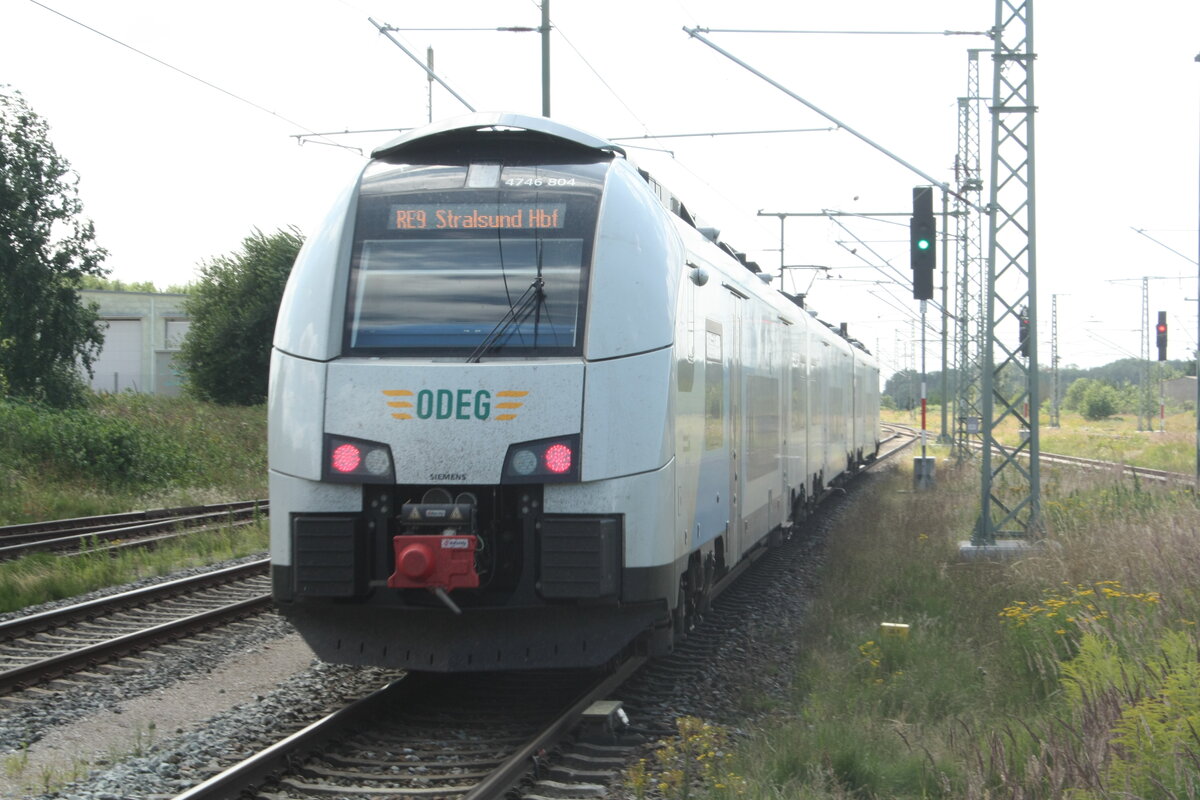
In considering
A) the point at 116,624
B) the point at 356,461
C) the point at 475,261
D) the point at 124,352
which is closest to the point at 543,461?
the point at 356,461

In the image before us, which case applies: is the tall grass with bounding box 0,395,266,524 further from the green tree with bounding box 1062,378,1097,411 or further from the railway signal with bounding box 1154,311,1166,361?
the green tree with bounding box 1062,378,1097,411

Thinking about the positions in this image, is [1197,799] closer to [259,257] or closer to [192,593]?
[192,593]

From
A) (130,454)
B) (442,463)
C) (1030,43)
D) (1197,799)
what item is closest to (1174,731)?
(1197,799)

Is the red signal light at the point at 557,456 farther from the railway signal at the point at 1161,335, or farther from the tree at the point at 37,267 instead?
the railway signal at the point at 1161,335

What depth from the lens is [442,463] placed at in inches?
264

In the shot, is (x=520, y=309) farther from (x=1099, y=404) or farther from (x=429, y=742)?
(x=1099, y=404)

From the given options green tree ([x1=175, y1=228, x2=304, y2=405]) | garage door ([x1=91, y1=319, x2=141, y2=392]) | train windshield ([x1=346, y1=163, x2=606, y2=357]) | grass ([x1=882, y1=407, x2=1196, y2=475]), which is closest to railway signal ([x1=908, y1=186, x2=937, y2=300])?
grass ([x1=882, y1=407, x2=1196, y2=475])

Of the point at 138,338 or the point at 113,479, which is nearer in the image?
the point at 113,479

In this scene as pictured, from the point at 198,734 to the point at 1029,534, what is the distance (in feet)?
32.3

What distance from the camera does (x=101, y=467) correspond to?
23219 mm

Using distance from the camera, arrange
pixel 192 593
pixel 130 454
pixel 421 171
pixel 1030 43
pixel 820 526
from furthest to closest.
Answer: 1. pixel 130 454
2. pixel 820 526
3. pixel 1030 43
4. pixel 192 593
5. pixel 421 171

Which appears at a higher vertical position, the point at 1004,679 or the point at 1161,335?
the point at 1161,335

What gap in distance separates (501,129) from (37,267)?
21984 millimetres

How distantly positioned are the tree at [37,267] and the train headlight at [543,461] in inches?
892
